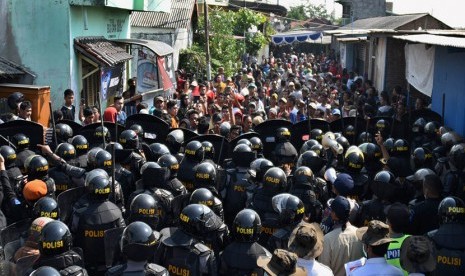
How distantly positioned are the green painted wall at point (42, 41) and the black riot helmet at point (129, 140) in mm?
5813

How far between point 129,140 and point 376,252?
193 inches

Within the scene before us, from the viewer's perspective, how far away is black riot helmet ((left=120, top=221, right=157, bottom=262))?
547 cm

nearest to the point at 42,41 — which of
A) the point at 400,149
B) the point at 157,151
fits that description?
the point at 157,151

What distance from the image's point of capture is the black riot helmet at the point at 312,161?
357 inches

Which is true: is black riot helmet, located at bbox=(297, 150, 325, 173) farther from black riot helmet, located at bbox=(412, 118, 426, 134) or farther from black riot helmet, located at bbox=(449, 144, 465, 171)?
black riot helmet, located at bbox=(412, 118, 426, 134)

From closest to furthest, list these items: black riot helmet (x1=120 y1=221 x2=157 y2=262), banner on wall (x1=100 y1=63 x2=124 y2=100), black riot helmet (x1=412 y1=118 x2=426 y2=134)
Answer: black riot helmet (x1=120 y1=221 x2=157 y2=262), black riot helmet (x1=412 y1=118 x2=426 y2=134), banner on wall (x1=100 y1=63 x2=124 y2=100)

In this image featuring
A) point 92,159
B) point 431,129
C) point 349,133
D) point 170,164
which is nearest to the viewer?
point 170,164

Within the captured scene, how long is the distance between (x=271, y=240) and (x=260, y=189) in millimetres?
1184

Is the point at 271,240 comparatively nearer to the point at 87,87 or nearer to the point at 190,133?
the point at 190,133

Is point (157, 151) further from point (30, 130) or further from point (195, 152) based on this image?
point (30, 130)

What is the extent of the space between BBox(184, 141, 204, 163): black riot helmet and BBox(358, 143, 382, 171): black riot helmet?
213 cm

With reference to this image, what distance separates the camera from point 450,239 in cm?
633

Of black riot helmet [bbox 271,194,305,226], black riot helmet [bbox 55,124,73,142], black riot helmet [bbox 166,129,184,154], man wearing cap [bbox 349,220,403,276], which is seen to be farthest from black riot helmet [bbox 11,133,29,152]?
man wearing cap [bbox 349,220,403,276]

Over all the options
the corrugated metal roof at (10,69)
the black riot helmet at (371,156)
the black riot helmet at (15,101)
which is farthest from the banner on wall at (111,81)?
the black riot helmet at (371,156)
